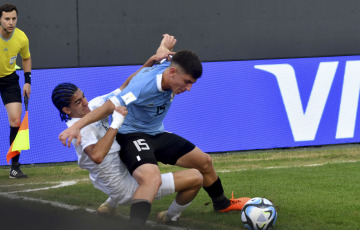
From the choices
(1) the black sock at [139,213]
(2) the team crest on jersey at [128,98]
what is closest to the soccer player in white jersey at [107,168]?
(2) the team crest on jersey at [128,98]

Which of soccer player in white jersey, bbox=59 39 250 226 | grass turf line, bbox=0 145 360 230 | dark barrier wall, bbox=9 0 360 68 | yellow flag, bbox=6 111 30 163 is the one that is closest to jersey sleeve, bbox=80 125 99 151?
soccer player in white jersey, bbox=59 39 250 226

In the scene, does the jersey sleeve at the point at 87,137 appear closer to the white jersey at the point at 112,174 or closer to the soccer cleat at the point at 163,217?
the white jersey at the point at 112,174

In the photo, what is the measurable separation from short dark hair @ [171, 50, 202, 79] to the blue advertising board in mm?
5237

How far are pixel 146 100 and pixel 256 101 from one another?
5678 millimetres

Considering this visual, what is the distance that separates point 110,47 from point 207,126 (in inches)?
124

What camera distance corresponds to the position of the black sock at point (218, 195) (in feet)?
22.2

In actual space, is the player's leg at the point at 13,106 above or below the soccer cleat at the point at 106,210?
below

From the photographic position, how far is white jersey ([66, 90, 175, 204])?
19.9 ft

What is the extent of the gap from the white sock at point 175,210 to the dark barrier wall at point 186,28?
291 inches

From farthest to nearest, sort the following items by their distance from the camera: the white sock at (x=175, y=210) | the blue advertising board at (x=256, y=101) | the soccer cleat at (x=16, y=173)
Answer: the blue advertising board at (x=256, y=101)
the soccer cleat at (x=16, y=173)
the white sock at (x=175, y=210)

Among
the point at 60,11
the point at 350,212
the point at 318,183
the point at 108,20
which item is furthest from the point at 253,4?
the point at 350,212

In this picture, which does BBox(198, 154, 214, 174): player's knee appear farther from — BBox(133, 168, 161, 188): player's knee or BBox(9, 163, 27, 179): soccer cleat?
BBox(9, 163, 27, 179): soccer cleat

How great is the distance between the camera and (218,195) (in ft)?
22.4

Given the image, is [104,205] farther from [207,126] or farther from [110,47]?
[110,47]
